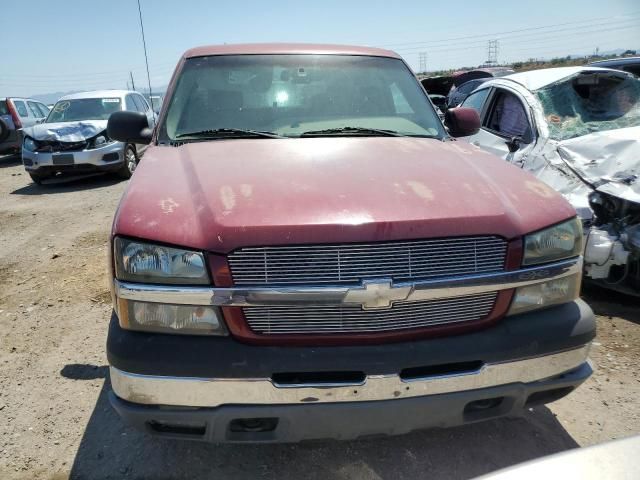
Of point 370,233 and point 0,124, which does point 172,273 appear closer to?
point 370,233

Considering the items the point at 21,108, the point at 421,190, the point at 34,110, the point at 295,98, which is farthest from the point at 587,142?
the point at 34,110

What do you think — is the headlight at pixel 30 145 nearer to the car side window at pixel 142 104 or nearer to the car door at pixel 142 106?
the car door at pixel 142 106

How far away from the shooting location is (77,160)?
9328 mm

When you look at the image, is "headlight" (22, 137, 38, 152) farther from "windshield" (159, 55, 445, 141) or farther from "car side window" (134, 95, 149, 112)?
"windshield" (159, 55, 445, 141)

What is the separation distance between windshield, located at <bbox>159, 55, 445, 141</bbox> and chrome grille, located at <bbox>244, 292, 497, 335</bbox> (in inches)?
55.8

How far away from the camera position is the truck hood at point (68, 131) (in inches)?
371

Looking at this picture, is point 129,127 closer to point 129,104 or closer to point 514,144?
point 514,144

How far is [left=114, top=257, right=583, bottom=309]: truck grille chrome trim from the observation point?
1.88m

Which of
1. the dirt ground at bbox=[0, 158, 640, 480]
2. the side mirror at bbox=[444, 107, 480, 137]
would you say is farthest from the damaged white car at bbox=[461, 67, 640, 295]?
the side mirror at bbox=[444, 107, 480, 137]

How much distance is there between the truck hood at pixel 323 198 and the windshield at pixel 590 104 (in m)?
2.68

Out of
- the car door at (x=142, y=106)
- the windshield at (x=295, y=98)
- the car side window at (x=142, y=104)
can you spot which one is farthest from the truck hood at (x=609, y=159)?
the car side window at (x=142, y=104)

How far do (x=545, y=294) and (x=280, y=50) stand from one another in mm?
2433

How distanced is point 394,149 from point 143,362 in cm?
169

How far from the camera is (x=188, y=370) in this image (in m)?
1.88
